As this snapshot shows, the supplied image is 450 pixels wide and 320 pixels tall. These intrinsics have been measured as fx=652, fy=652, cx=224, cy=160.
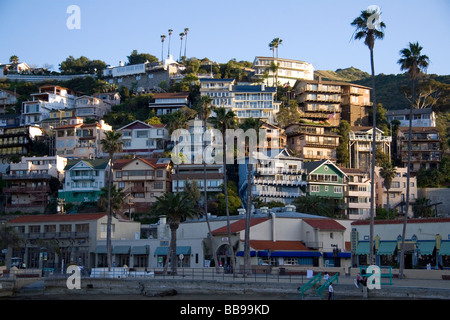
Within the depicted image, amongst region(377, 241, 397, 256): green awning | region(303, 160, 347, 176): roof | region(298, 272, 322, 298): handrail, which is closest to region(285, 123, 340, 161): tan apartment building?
region(303, 160, 347, 176): roof

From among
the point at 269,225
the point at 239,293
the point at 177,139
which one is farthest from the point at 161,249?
the point at 177,139

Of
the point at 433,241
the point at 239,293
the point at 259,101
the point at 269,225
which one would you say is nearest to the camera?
the point at 239,293

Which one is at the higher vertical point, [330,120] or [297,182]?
[330,120]

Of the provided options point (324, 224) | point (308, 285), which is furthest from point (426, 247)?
point (324, 224)

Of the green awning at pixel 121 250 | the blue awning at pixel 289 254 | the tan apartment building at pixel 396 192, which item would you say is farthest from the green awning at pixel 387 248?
the tan apartment building at pixel 396 192

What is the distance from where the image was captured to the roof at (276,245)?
73375 mm

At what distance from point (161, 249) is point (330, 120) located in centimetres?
6862

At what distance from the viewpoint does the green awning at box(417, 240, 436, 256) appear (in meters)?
61.1

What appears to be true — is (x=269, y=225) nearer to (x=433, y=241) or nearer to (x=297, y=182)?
(x=433, y=241)

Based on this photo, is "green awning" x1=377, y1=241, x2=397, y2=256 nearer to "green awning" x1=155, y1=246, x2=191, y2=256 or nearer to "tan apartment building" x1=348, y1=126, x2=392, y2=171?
"green awning" x1=155, y1=246, x2=191, y2=256

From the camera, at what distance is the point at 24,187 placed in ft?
382

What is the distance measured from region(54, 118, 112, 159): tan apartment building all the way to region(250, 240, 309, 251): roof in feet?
203

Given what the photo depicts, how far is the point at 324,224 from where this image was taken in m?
78.7
